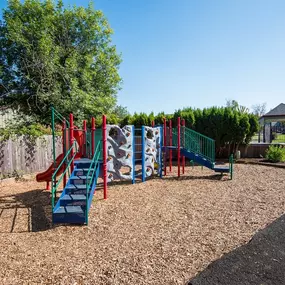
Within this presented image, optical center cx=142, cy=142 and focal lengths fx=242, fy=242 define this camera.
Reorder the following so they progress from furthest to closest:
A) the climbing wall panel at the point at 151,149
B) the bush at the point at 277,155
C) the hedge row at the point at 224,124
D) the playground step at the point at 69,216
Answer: the hedge row at the point at 224,124 → the bush at the point at 277,155 → the climbing wall panel at the point at 151,149 → the playground step at the point at 69,216

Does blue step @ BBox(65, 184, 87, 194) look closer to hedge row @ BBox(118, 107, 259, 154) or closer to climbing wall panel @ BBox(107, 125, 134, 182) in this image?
climbing wall panel @ BBox(107, 125, 134, 182)

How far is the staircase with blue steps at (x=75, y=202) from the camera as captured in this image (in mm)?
4305

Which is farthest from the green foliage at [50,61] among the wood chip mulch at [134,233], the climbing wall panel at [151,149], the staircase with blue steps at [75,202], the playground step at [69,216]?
the playground step at [69,216]

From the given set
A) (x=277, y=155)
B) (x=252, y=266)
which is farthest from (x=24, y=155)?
(x=277, y=155)

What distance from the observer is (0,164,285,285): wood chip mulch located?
9.18 ft

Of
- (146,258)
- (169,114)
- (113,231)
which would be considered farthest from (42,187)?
(169,114)

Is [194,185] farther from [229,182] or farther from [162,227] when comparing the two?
[162,227]

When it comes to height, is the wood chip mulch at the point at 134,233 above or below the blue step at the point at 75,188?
below

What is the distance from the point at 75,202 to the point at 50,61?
31.9ft

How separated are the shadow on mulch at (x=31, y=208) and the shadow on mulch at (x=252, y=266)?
286 centimetres

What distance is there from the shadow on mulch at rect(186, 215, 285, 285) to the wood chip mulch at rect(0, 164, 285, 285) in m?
0.13

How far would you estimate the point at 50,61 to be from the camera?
12.2 m

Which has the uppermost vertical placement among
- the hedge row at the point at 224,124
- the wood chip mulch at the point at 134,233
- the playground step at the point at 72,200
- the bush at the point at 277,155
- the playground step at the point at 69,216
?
the hedge row at the point at 224,124

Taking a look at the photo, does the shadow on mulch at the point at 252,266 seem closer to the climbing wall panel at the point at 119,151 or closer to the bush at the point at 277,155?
the climbing wall panel at the point at 119,151
